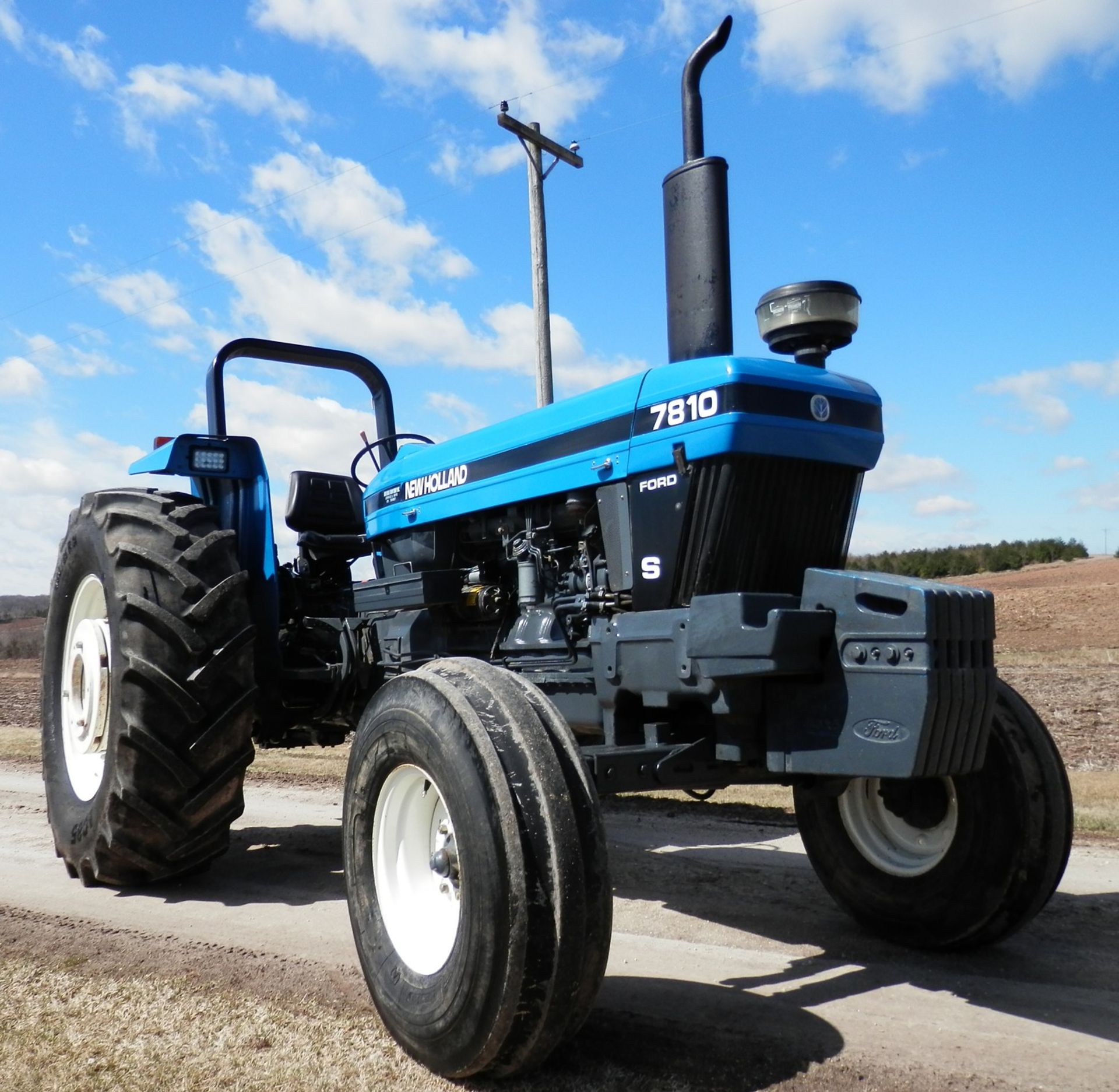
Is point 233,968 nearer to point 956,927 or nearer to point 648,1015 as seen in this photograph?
point 648,1015

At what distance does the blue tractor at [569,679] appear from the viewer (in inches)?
119

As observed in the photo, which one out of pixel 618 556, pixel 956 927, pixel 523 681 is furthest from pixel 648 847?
pixel 523 681

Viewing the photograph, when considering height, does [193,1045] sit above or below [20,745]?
below

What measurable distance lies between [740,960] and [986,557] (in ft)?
125

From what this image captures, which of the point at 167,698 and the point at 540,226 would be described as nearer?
the point at 167,698

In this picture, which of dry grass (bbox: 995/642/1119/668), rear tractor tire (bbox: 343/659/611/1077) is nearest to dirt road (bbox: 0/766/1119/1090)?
rear tractor tire (bbox: 343/659/611/1077)

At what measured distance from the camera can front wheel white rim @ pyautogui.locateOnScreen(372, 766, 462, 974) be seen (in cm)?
331

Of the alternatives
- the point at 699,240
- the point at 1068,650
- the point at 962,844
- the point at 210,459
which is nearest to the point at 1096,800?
the point at 962,844

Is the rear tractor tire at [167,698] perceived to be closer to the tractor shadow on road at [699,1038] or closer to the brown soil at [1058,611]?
the tractor shadow on road at [699,1038]

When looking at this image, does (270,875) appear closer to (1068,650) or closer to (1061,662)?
(1061,662)

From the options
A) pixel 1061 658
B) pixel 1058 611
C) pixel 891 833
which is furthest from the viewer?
pixel 1058 611

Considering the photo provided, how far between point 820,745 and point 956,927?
1201mm

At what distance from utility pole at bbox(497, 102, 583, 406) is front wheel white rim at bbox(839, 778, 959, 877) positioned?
Result: 8.04 metres

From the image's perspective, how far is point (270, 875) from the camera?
540 centimetres
